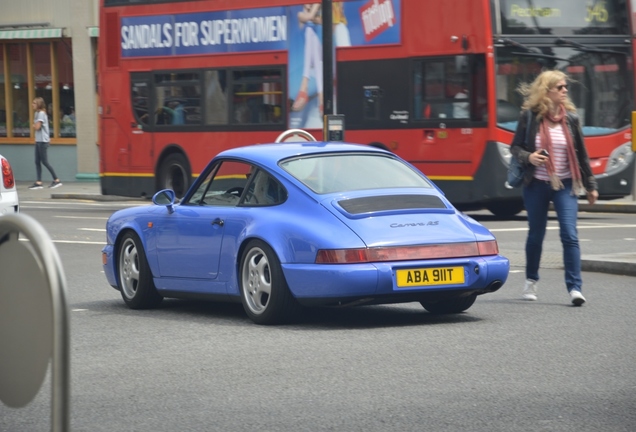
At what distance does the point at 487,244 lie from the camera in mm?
9211

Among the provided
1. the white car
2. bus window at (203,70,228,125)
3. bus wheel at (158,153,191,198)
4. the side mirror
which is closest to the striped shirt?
the side mirror

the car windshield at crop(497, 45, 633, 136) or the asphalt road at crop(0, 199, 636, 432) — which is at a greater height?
the car windshield at crop(497, 45, 633, 136)

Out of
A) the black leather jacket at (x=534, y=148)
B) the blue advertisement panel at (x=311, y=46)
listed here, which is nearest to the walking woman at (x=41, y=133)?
the blue advertisement panel at (x=311, y=46)

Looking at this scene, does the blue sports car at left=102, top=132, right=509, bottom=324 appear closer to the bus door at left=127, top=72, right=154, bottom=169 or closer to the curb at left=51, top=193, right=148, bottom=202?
the bus door at left=127, top=72, right=154, bottom=169

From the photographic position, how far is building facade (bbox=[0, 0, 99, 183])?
34.2 m

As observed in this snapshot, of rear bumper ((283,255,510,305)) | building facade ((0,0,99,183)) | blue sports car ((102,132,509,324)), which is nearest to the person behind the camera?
rear bumper ((283,255,510,305))

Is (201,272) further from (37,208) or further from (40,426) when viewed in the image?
(37,208)

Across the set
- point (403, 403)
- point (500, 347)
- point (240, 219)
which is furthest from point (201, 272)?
point (403, 403)

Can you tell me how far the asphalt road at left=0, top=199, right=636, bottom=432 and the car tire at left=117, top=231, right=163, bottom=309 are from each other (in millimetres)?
161

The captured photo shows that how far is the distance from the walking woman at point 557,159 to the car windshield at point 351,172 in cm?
97

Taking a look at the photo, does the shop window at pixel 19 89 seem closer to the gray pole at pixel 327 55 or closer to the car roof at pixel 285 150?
the gray pole at pixel 327 55

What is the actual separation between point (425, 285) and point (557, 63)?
10951 millimetres

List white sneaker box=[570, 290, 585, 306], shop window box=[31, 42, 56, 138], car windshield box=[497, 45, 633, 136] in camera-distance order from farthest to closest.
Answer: shop window box=[31, 42, 56, 138] → car windshield box=[497, 45, 633, 136] → white sneaker box=[570, 290, 585, 306]

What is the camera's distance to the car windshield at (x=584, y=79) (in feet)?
61.9
